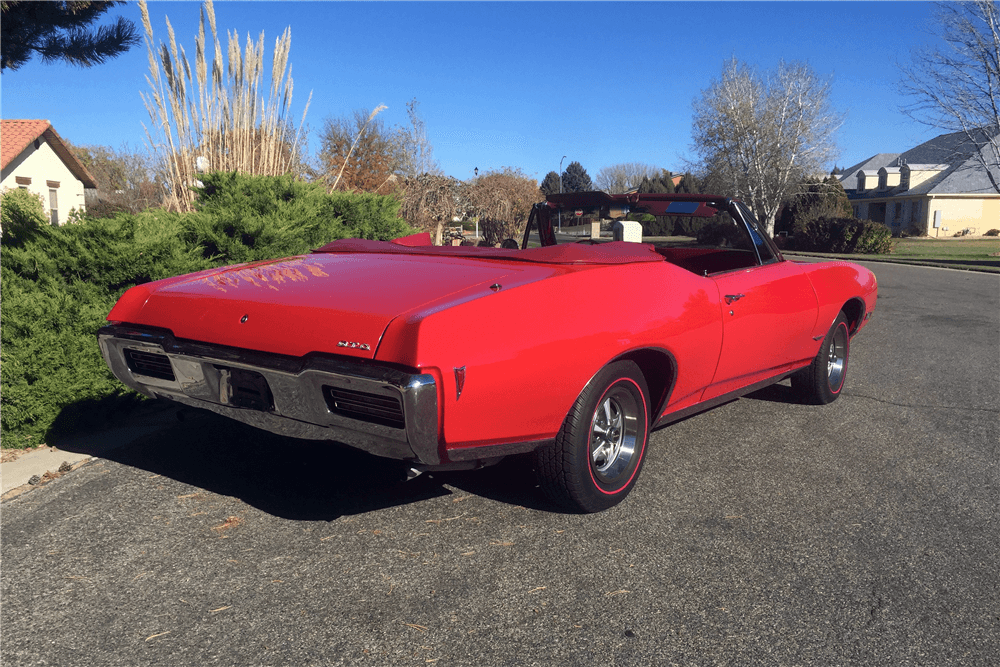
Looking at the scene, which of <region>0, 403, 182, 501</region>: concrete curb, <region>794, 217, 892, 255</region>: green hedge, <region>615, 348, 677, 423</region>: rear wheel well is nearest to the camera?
<region>615, 348, 677, 423</region>: rear wheel well

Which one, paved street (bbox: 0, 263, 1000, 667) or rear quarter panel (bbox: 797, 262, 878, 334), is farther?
rear quarter panel (bbox: 797, 262, 878, 334)

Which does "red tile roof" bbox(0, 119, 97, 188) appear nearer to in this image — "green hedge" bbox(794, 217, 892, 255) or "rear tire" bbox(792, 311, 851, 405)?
"rear tire" bbox(792, 311, 851, 405)

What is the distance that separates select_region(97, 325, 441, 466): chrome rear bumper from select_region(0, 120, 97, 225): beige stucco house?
27453 millimetres

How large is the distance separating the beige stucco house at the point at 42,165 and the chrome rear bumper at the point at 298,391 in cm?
2745

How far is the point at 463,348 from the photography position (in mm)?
2605

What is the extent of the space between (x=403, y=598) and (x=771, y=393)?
3.77m

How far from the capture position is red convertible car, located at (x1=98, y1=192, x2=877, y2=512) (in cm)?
261

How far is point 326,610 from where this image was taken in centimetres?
249

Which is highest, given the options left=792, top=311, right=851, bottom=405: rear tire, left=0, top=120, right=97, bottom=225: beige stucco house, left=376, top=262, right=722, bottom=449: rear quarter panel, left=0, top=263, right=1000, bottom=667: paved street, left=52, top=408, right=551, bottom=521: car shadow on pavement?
left=0, top=120, right=97, bottom=225: beige stucco house

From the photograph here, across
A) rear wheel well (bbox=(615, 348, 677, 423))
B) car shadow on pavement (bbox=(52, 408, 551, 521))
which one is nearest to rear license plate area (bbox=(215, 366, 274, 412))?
car shadow on pavement (bbox=(52, 408, 551, 521))

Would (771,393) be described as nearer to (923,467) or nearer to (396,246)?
(923,467)

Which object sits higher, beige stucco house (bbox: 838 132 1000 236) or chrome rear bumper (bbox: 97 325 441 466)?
beige stucco house (bbox: 838 132 1000 236)

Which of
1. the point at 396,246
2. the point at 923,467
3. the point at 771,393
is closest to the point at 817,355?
the point at 771,393

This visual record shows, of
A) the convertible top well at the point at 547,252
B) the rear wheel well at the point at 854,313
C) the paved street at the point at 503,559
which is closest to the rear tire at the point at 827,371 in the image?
the rear wheel well at the point at 854,313
